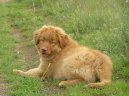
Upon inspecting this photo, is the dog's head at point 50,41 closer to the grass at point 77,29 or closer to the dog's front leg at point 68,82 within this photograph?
the grass at point 77,29

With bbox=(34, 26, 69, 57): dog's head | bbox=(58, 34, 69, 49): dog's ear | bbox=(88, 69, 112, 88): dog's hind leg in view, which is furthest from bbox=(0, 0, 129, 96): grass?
bbox=(58, 34, 69, 49): dog's ear

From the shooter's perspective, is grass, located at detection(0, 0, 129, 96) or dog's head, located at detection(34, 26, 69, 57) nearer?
grass, located at detection(0, 0, 129, 96)

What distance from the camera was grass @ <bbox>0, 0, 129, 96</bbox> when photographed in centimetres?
743

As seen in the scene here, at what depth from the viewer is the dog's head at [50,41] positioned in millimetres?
8078

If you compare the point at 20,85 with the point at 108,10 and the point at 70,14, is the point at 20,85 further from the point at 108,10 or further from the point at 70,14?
the point at 70,14

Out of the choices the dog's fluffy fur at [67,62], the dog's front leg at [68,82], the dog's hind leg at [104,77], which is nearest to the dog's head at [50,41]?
the dog's fluffy fur at [67,62]

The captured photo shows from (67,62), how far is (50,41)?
1.84 feet

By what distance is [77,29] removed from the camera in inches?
469

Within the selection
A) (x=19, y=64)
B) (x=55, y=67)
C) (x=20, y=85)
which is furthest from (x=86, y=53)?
(x=19, y=64)

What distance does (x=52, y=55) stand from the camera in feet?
26.9

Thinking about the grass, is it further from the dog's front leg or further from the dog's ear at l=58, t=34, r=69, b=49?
the dog's ear at l=58, t=34, r=69, b=49

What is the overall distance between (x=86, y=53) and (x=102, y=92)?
0.90 m

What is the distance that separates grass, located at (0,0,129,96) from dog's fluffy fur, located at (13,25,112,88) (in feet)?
0.64

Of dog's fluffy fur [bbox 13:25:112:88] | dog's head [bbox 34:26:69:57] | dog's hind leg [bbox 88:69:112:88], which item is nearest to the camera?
dog's hind leg [bbox 88:69:112:88]
